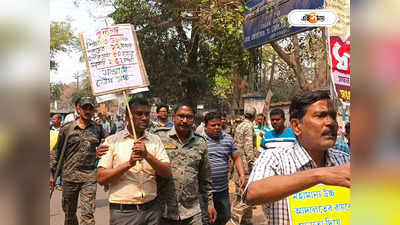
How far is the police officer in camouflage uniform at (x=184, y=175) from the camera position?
366cm

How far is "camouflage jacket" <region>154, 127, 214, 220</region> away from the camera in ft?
12.0

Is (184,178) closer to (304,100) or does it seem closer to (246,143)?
(304,100)

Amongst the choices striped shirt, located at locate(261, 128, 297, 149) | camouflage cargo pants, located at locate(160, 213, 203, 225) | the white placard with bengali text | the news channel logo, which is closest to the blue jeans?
camouflage cargo pants, located at locate(160, 213, 203, 225)

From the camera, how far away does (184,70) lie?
13984 mm

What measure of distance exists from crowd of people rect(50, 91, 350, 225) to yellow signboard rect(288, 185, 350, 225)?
6cm

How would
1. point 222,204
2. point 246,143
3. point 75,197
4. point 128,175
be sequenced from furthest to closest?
point 246,143
point 75,197
point 222,204
point 128,175

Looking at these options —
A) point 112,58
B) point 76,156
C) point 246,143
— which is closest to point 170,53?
point 246,143

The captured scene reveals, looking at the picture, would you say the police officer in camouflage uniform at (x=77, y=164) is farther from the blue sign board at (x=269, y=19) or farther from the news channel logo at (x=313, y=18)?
the news channel logo at (x=313, y=18)

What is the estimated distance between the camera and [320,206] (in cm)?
193

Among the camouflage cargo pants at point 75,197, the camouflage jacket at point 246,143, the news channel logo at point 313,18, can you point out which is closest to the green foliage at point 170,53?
the camouflage jacket at point 246,143

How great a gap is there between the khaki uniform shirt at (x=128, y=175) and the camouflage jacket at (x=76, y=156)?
1.82 metres

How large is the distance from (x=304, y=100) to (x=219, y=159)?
293 cm
